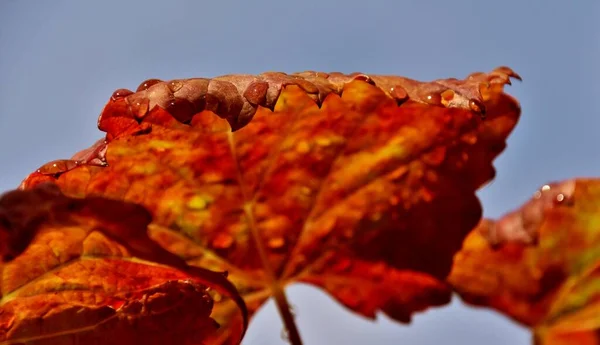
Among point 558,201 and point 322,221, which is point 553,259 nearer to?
point 558,201

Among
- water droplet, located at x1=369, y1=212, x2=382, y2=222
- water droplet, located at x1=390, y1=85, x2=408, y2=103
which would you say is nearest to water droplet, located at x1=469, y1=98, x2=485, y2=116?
water droplet, located at x1=390, y1=85, x2=408, y2=103

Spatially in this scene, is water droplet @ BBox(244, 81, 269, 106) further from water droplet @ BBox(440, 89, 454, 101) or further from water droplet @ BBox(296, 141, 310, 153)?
water droplet @ BBox(440, 89, 454, 101)

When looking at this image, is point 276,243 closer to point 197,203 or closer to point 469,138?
point 197,203

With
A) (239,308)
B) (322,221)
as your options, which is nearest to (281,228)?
(322,221)

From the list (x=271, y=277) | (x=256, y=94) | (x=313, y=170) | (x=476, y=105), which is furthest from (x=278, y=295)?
(x=476, y=105)

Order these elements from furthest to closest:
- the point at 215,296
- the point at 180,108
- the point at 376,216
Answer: the point at 215,296
the point at 376,216
the point at 180,108

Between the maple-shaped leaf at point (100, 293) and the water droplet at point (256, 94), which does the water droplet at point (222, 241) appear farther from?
the water droplet at point (256, 94)

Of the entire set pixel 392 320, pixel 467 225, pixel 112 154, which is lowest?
pixel 392 320
